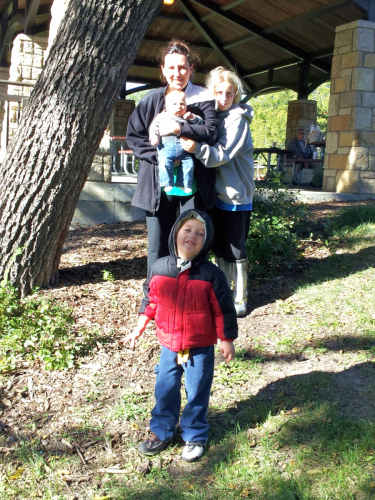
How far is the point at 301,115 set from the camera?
14516 millimetres

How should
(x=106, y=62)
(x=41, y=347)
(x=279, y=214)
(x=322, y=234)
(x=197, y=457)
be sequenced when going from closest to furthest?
1. (x=197, y=457)
2. (x=41, y=347)
3. (x=106, y=62)
4. (x=279, y=214)
5. (x=322, y=234)

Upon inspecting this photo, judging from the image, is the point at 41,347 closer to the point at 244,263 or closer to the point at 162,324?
the point at 162,324

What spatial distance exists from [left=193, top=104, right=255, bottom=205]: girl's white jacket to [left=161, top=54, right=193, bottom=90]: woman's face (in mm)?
387

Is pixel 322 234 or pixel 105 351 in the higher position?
pixel 322 234

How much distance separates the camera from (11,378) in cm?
309

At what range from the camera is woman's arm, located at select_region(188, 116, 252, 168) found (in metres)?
3.30

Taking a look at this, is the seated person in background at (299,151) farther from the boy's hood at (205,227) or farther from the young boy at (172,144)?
the boy's hood at (205,227)

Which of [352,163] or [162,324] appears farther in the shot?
[352,163]

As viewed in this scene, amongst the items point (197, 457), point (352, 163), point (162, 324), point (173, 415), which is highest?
point (352, 163)

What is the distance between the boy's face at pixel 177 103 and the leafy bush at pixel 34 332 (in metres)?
1.56

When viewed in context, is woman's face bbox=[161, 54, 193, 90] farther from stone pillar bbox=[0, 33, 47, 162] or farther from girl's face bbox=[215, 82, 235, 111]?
stone pillar bbox=[0, 33, 47, 162]

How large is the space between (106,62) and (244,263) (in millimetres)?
1761

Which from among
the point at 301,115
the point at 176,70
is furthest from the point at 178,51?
the point at 301,115

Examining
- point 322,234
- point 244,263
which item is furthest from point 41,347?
point 322,234
